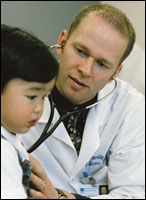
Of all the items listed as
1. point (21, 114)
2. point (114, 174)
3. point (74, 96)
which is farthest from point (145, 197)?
point (21, 114)

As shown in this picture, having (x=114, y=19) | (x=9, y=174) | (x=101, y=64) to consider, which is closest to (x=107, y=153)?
(x=101, y=64)

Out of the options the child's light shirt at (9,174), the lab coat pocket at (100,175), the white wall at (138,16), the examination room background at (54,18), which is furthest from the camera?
the white wall at (138,16)

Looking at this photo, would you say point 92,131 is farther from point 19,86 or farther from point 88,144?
point 19,86

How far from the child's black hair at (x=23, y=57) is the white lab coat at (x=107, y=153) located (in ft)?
1.91

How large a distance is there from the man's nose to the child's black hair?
0.44m

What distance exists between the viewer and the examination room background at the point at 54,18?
161cm

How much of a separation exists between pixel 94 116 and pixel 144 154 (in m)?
0.28

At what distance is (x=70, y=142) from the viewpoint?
3.56 ft

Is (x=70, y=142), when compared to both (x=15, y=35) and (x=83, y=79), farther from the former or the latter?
(x=15, y=35)

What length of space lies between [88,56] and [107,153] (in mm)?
465

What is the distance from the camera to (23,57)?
1.69ft

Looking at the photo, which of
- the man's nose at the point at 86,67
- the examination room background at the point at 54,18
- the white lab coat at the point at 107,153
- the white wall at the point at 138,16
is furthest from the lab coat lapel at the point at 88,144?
the white wall at the point at 138,16

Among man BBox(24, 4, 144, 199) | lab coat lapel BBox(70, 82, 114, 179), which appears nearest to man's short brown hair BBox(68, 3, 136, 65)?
man BBox(24, 4, 144, 199)

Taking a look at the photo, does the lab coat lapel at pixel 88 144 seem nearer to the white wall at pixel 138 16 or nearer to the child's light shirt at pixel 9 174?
the child's light shirt at pixel 9 174
